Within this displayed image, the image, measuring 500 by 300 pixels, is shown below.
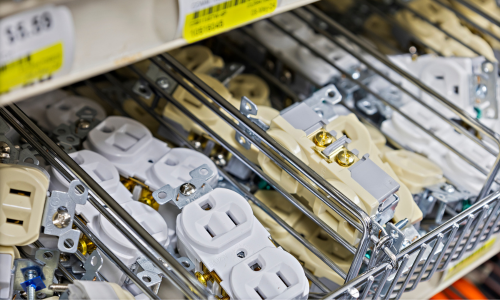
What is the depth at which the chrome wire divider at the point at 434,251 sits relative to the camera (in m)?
0.72

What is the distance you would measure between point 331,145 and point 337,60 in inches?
16.9

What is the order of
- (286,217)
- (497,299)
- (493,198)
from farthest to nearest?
1. (497,299)
2. (286,217)
3. (493,198)

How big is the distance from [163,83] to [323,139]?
0.33 metres

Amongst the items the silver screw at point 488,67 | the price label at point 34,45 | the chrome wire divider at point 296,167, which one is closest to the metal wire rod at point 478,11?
the silver screw at point 488,67

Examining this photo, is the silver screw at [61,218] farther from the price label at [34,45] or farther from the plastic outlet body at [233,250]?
the price label at [34,45]

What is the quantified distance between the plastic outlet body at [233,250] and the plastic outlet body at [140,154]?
0.10m

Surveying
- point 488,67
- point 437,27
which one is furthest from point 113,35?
point 437,27

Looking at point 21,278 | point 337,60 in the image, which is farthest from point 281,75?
point 21,278

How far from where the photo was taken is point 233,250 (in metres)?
0.77

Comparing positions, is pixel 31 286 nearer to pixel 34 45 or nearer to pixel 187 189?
pixel 187 189

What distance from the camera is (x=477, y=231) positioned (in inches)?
38.2

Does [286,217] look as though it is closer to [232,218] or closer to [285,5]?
[232,218]

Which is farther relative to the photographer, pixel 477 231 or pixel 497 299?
pixel 497 299

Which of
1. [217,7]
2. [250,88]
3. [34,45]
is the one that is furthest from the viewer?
[250,88]
